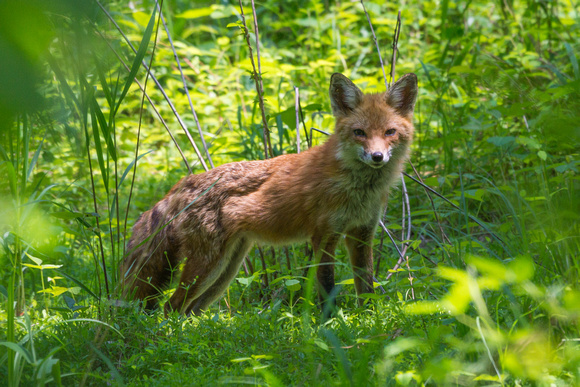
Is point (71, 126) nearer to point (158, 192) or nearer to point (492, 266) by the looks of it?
point (492, 266)

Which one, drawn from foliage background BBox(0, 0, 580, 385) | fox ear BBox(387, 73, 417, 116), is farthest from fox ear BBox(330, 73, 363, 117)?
foliage background BBox(0, 0, 580, 385)

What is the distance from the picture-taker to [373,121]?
420cm

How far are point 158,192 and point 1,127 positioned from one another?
5686 mm

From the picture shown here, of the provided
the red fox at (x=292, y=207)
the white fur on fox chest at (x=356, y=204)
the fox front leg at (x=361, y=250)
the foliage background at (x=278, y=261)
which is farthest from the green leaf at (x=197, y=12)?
the fox front leg at (x=361, y=250)

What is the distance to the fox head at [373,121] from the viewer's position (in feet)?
13.3

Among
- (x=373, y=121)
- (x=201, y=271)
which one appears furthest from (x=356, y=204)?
(x=201, y=271)

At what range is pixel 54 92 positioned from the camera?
1588mm

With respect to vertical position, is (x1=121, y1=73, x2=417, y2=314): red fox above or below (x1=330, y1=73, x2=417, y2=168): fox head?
below

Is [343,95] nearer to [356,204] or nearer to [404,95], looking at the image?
[404,95]

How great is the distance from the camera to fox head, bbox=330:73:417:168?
406 cm

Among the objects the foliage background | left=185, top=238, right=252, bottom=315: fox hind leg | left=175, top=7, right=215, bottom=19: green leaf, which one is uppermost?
left=175, top=7, right=215, bottom=19: green leaf

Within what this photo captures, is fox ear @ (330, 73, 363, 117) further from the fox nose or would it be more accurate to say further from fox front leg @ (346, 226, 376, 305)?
fox front leg @ (346, 226, 376, 305)

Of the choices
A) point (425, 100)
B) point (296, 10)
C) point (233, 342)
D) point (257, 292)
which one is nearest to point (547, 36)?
point (425, 100)

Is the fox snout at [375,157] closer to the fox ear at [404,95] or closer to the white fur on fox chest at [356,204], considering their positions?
the white fur on fox chest at [356,204]
